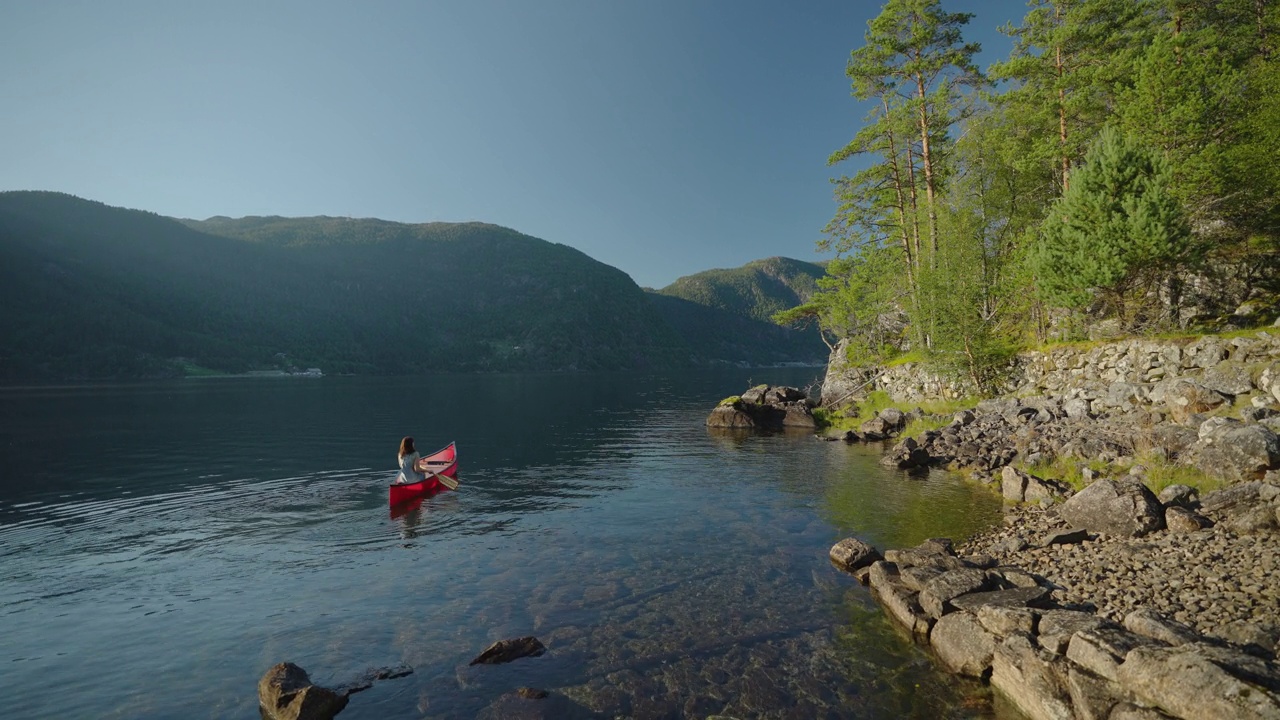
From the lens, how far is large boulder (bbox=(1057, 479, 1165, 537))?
14672mm

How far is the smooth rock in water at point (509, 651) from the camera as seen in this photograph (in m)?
11.0

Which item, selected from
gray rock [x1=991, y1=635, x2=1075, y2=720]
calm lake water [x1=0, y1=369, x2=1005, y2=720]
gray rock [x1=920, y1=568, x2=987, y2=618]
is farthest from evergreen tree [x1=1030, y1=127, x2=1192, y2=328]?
gray rock [x1=991, y1=635, x2=1075, y2=720]

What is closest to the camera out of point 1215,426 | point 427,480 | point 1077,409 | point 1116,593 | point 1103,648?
point 1103,648

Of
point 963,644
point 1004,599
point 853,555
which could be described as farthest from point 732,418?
point 963,644

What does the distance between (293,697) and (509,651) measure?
366 cm

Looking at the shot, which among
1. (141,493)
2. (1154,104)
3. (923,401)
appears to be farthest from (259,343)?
(1154,104)

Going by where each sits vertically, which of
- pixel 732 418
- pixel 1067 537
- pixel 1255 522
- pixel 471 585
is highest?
pixel 1255 522

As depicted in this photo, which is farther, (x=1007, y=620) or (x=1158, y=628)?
(x=1007, y=620)

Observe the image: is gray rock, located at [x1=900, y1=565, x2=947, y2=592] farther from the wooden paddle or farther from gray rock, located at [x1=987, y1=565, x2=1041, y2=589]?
the wooden paddle

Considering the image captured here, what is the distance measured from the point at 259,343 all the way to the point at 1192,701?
761ft

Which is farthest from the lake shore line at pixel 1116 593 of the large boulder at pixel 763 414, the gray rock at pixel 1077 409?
the large boulder at pixel 763 414

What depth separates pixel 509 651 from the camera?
437 inches

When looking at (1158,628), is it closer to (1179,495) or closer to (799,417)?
(1179,495)

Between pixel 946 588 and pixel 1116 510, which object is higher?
pixel 1116 510
